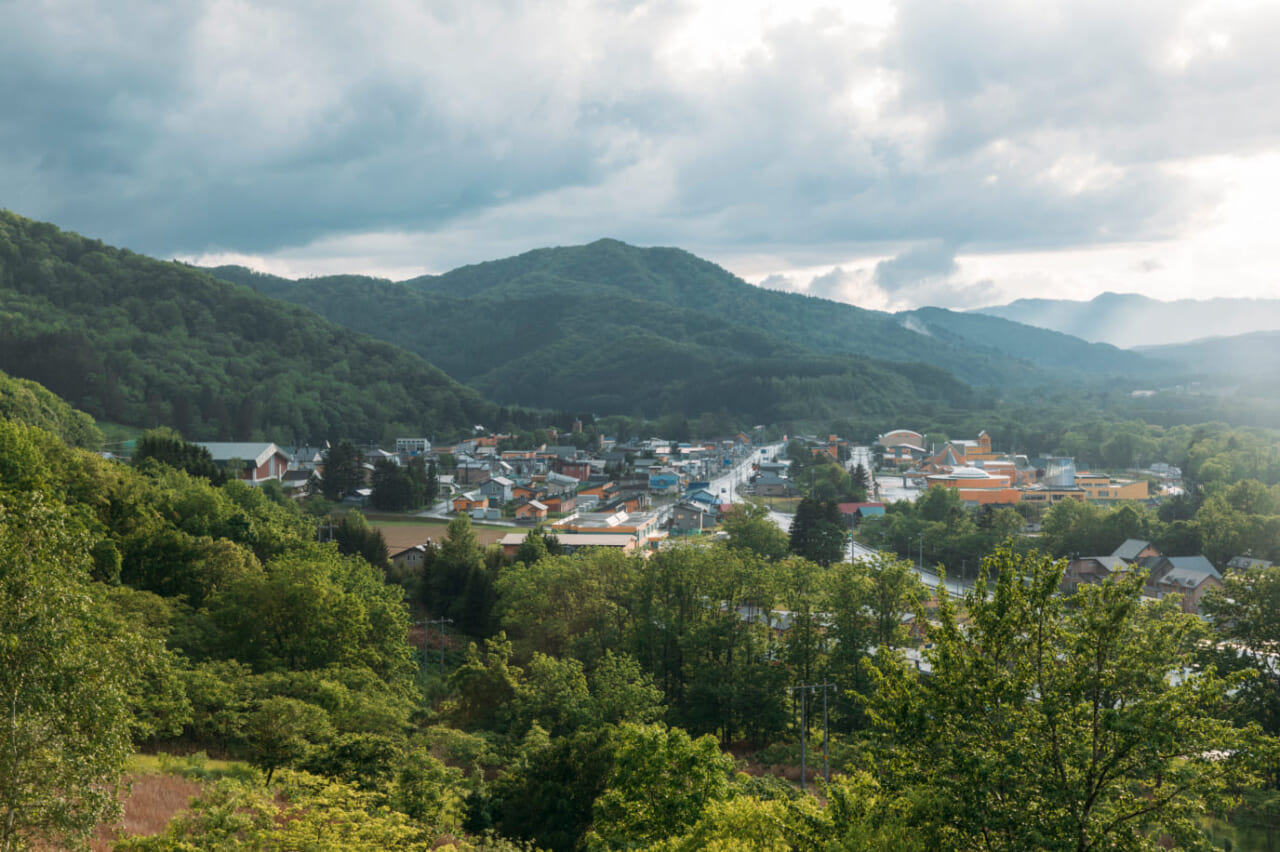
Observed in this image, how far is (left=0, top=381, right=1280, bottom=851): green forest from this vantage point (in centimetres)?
766

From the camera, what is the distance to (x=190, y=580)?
73.5ft

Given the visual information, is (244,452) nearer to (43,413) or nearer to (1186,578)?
(43,413)

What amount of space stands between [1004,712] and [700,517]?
44.8 meters

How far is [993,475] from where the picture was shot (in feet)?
230

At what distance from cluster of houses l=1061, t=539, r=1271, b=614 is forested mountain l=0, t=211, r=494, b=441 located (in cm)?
6475

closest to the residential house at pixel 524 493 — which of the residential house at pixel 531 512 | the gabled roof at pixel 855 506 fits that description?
the residential house at pixel 531 512

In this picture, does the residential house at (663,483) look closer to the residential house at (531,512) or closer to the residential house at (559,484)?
the residential house at (559,484)

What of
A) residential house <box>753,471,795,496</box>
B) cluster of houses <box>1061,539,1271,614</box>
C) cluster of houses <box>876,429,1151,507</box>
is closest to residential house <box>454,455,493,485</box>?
residential house <box>753,471,795,496</box>

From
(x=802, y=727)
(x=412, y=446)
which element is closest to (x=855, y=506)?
(x=802, y=727)

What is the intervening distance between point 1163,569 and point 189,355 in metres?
80.1

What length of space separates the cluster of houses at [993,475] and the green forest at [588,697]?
36.2 m

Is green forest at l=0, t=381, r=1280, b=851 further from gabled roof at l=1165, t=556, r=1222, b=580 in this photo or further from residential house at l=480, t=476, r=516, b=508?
residential house at l=480, t=476, r=516, b=508

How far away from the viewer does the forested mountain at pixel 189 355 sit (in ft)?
235

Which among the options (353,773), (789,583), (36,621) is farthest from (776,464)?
(36,621)
